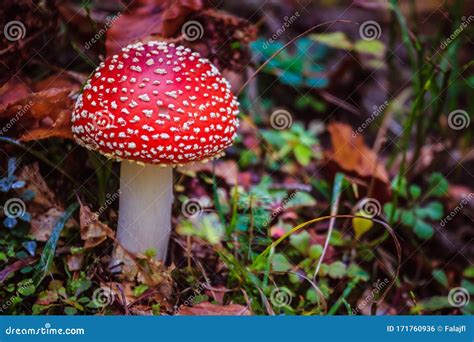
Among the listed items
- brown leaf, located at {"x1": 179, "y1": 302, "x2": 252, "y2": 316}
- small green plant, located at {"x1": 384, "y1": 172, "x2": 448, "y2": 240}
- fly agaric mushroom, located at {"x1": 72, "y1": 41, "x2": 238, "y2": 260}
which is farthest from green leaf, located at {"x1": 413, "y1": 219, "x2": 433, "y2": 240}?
fly agaric mushroom, located at {"x1": 72, "y1": 41, "x2": 238, "y2": 260}

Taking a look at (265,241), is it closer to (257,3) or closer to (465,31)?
(465,31)

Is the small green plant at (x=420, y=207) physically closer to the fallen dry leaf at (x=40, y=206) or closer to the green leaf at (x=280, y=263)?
the green leaf at (x=280, y=263)

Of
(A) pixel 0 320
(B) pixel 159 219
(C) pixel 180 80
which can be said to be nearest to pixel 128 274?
(B) pixel 159 219

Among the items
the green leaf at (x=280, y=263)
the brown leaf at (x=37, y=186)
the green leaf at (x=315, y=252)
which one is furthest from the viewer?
the green leaf at (x=315, y=252)

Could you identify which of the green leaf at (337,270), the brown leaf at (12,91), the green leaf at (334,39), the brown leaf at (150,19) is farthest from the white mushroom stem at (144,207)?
the green leaf at (334,39)

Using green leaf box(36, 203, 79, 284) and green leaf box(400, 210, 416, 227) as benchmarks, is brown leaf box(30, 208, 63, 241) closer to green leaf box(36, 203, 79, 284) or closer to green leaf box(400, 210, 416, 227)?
green leaf box(36, 203, 79, 284)

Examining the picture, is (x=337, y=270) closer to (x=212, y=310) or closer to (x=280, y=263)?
(x=280, y=263)
